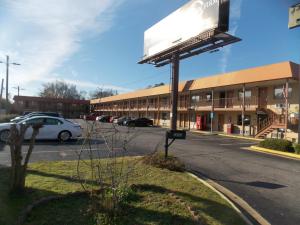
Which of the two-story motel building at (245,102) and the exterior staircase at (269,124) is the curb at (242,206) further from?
the exterior staircase at (269,124)

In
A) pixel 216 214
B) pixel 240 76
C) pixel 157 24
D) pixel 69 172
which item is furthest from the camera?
pixel 157 24

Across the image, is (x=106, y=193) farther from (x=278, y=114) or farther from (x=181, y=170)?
(x=278, y=114)

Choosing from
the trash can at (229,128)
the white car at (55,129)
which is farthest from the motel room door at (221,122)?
the white car at (55,129)

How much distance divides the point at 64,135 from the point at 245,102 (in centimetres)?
1940

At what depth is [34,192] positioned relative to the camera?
5.79 meters

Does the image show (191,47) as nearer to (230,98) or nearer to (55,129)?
(230,98)

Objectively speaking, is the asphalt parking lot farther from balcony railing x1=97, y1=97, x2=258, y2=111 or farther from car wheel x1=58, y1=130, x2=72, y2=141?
balcony railing x1=97, y1=97, x2=258, y2=111

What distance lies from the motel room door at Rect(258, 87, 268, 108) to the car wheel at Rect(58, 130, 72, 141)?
18369mm

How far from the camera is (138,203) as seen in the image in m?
5.59

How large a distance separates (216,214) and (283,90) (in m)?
22.5

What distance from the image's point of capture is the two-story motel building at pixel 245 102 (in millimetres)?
24000

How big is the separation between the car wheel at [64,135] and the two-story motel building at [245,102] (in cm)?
1516

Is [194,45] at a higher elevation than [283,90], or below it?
higher

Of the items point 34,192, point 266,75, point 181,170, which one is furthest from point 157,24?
point 34,192
